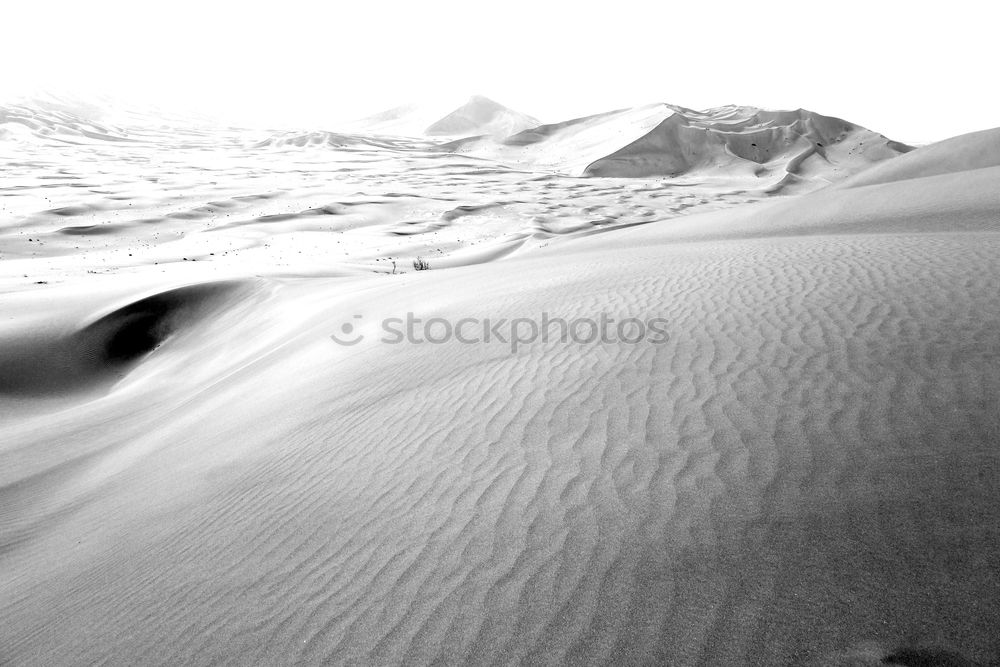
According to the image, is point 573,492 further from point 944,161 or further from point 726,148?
point 726,148

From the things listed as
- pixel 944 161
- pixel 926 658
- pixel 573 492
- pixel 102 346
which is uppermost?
pixel 944 161

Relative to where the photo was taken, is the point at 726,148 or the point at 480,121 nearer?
the point at 726,148

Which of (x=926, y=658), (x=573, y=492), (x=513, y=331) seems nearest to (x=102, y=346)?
(x=513, y=331)

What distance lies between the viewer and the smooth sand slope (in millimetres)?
1533

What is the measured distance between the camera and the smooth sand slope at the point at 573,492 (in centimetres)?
153

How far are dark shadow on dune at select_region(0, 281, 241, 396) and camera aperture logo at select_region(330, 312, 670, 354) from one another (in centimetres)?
260

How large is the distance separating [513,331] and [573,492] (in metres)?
2.09

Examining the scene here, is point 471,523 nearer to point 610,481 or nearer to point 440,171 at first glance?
point 610,481

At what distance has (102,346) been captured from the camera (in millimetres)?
6203

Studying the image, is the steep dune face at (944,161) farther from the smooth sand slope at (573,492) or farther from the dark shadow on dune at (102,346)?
the dark shadow on dune at (102,346)

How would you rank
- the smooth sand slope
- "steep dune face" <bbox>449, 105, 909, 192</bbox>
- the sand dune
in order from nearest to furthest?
the smooth sand slope, "steep dune face" <bbox>449, 105, 909, 192</bbox>, the sand dune

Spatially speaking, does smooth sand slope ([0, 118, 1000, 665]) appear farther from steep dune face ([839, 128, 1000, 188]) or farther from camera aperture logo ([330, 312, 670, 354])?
steep dune face ([839, 128, 1000, 188])

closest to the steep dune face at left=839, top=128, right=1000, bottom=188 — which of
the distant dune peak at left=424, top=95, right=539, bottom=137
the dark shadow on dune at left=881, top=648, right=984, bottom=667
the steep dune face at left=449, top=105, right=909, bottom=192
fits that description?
the steep dune face at left=449, top=105, right=909, bottom=192

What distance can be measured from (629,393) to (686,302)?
1.45 m
